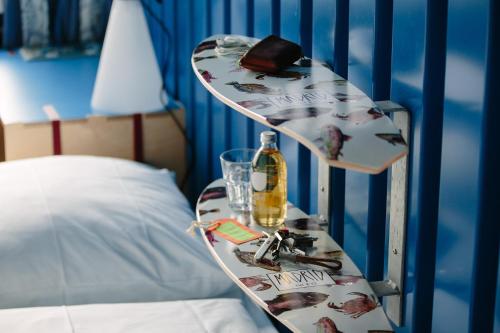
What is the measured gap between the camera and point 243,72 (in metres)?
1.42

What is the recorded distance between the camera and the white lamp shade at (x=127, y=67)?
2.46 meters

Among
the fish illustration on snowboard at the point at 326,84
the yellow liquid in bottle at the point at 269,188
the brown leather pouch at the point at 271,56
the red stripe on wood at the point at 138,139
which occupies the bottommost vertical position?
the red stripe on wood at the point at 138,139

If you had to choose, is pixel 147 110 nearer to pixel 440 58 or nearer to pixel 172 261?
pixel 172 261

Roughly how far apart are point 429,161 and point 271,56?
1.06 feet

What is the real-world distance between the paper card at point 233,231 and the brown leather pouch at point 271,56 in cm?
30

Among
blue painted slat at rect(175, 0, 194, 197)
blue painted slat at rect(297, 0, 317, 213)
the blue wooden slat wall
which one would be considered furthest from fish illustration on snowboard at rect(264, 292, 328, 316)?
blue painted slat at rect(175, 0, 194, 197)

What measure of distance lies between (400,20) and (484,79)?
239 mm

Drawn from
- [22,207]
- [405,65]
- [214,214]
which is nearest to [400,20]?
[405,65]

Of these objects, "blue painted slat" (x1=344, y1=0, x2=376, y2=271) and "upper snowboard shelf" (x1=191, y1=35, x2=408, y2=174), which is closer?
"upper snowboard shelf" (x1=191, y1=35, x2=408, y2=174)

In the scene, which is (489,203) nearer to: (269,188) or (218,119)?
(269,188)

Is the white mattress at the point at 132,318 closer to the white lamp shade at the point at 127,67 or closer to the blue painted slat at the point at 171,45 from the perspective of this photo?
the white lamp shade at the point at 127,67

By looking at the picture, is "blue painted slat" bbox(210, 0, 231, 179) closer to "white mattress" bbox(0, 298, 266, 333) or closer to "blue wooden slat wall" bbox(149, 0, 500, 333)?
"blue wooden slat wall" bbox(149, 0, 500, 333)

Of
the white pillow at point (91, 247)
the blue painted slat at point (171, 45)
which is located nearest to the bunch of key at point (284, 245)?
the white pillow at point (91, 247)

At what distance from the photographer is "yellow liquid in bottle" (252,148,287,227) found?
154 cm
